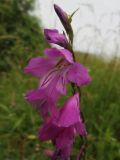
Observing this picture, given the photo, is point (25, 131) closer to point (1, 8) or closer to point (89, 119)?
point (89, 119)

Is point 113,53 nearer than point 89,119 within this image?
No

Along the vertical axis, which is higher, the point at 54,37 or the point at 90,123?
the point at 54,37

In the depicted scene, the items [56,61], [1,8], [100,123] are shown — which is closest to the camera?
[56,61]

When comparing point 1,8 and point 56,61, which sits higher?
point 56,61

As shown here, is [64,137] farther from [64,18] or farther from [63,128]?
[64,18]

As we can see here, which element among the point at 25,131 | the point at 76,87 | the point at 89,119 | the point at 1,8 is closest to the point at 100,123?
the point at 89,119

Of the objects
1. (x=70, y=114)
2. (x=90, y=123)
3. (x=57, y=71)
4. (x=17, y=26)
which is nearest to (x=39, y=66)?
(x=57, y=71)

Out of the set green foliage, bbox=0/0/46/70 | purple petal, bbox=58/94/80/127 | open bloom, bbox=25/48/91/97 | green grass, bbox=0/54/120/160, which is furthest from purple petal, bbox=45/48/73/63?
green foliage, bbox=0/0/46/70

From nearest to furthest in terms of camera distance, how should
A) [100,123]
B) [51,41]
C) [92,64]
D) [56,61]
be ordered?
1. [51,41]
2. [56,61]
3. [100,123]
4. [92,64]
